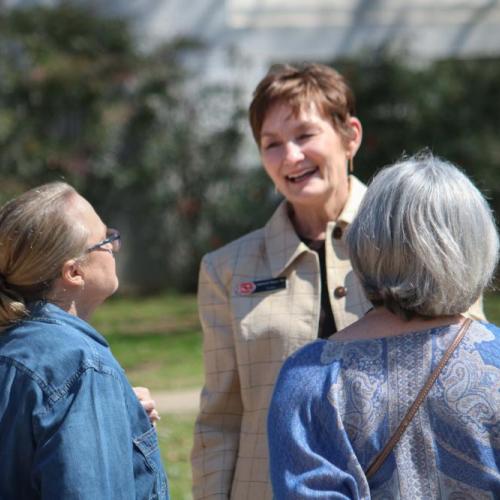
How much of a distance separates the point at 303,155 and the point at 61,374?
1.30m

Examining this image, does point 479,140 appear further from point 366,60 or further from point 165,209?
point 165,209

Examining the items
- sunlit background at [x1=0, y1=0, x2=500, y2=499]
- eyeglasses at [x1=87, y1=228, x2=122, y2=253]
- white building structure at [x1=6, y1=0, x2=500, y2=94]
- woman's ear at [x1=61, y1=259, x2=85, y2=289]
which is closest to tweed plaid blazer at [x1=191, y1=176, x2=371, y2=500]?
eyeglasses at [x1=87, y1=228, x2=122, y2=253]

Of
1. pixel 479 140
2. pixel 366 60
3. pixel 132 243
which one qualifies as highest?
pixel 366 60

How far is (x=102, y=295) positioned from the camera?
2.75 metres

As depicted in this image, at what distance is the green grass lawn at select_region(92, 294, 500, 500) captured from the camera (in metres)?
7.08

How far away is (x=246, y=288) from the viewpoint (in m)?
3.36

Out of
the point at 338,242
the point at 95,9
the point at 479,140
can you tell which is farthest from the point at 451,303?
the point at 95,9

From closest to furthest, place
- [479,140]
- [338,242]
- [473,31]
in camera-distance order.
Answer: [338,242], [479,140], [473,31]

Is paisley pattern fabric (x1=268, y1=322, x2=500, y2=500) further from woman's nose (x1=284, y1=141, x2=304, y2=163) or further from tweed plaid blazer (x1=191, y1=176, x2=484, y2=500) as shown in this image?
woman's nose (x1=284, y1=141, x2=304, y2=163)

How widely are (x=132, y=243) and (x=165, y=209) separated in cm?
76

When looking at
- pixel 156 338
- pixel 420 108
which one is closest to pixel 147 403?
pixel 156 338

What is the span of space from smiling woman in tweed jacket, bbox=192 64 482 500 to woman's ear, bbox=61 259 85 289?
77cm

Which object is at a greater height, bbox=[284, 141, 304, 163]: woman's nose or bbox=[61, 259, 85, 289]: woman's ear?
bbox=[284, 141, 304, 163]: woman's nose

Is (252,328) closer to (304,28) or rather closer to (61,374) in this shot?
(61,374)
